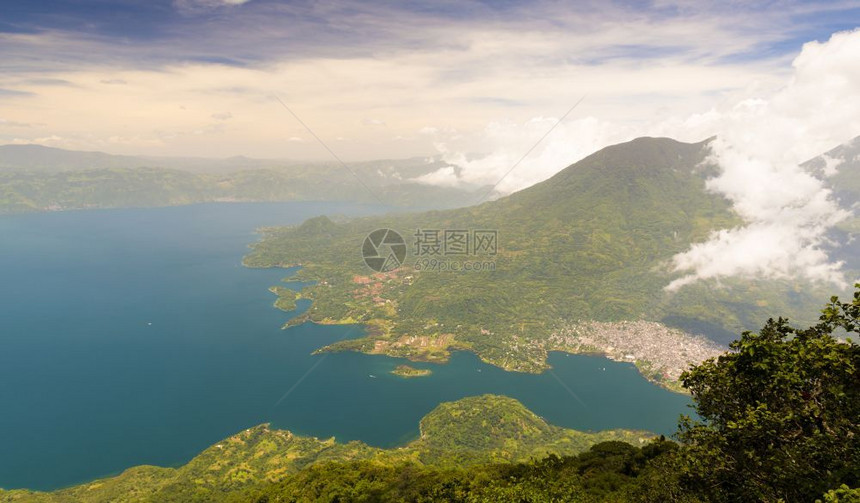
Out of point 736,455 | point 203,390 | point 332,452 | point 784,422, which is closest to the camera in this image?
point 784,422

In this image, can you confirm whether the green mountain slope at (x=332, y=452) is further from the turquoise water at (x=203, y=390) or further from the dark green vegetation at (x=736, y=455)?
the dark green vegetation at (x=736, y=455)

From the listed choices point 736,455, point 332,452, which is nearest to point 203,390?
point 332,452

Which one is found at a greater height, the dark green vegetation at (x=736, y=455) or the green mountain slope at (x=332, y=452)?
the dark green vegetation at (x=736, y=455)

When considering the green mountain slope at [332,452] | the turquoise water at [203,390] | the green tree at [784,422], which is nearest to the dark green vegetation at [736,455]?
the green tree at [784,422]

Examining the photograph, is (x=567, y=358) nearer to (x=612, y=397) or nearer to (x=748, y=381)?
(x=612, y=397)

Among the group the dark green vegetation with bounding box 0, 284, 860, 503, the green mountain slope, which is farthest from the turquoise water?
the dark green vegetation with bounding box 0, 284, 860, 503

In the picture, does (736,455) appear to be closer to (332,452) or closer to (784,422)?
(784,422)
